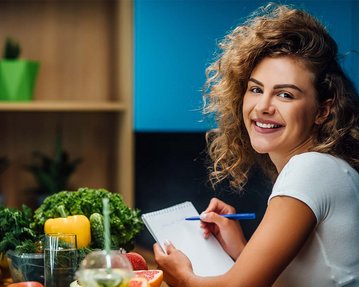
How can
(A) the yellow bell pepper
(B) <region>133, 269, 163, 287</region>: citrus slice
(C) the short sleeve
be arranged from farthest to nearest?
(A) the yellow bell pepper, (C) the short sleeve, (B) <region>133, 269, 163, 287</region>: citrus slice

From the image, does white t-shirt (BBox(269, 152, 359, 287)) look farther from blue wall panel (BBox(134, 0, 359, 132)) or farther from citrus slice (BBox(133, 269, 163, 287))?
blue wall panel (BBox(134, 0, 359, 132))

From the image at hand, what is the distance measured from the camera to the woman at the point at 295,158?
5.62 ft

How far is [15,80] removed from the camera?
11.7 ft

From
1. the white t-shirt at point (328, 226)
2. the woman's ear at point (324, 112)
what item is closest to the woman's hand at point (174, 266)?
the white t-shirt at point (328, 226)

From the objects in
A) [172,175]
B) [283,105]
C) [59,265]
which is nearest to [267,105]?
[283,105]

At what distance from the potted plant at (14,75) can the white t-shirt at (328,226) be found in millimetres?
2018

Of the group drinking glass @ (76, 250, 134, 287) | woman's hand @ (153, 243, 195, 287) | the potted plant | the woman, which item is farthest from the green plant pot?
drinking glass @ (76, 250, 134, 287)

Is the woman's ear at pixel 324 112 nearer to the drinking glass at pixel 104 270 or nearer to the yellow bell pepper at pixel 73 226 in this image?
the yellow bell pepper at pixel 73 226

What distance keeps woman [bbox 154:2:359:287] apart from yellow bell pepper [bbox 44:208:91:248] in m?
0.16

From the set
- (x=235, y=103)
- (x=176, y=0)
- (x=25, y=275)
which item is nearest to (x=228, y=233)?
(x=235, y=103)

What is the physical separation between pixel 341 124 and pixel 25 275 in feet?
2.66

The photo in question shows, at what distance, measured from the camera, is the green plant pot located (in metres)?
3.56

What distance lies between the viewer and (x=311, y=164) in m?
1.78

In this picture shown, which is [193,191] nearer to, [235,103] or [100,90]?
[100,90]
